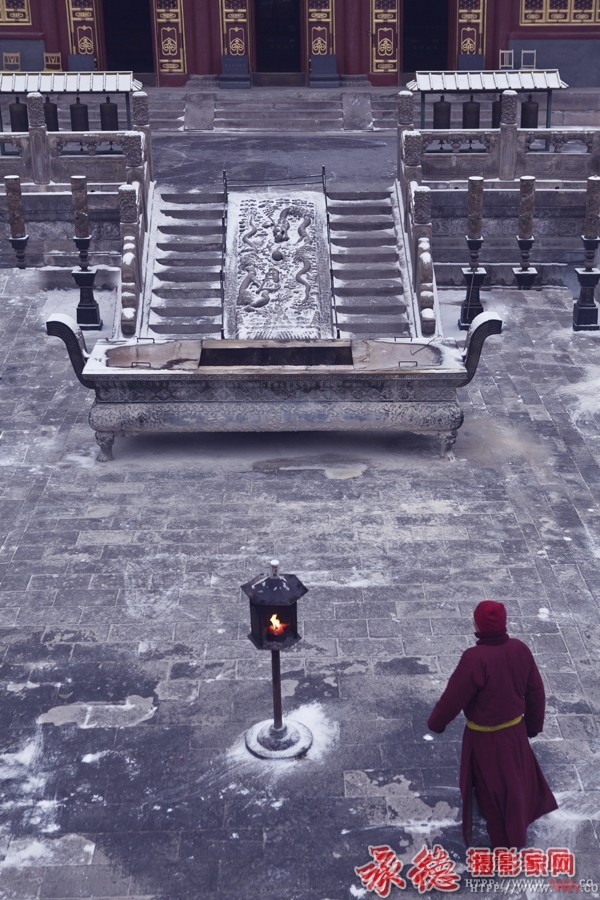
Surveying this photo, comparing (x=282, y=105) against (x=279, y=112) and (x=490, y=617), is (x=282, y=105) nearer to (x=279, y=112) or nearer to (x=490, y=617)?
(x=279, y=112)

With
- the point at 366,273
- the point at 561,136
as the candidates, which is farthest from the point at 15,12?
the point at 561,136

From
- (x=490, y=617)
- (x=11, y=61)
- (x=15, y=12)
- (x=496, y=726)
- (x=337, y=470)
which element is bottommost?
(x=337, y=470)

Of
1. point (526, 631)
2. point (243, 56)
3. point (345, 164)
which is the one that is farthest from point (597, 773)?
point (243, 56)

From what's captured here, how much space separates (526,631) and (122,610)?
10.7 feet

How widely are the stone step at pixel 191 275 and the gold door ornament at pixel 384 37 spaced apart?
9805 millimetres

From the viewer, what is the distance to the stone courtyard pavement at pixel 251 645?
22.2 ft

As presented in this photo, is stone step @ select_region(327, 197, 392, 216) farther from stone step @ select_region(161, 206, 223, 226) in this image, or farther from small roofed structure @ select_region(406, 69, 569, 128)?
small roofed structure @ select_region(406, 69, 569, 128)

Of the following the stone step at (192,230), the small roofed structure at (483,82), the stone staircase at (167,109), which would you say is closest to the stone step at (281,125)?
the stone staircase at (167,109)

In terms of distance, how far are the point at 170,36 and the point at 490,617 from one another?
2005 cm

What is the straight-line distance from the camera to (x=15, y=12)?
23.3 metres

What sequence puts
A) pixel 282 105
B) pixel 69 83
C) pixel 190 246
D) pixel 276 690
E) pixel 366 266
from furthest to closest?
pixel 282 105
pixel 69 83
pixel 190 246
pixel 366 266
pixel 276 690

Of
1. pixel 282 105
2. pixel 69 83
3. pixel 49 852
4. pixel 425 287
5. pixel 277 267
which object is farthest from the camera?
pixel 282 105

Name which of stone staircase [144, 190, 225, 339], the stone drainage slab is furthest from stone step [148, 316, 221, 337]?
the stone drainage slab

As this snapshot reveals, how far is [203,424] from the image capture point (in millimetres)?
11656
